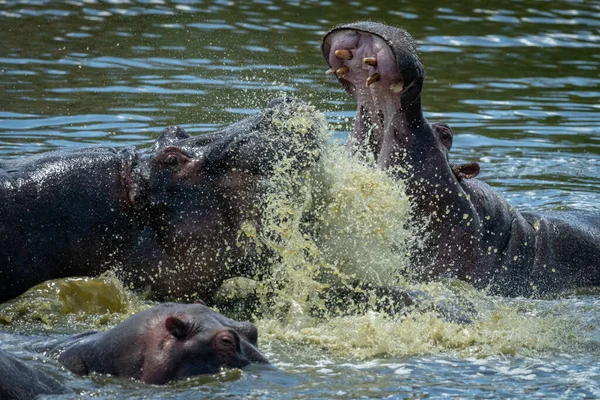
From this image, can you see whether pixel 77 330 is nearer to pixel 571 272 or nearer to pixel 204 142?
pixel 204 142

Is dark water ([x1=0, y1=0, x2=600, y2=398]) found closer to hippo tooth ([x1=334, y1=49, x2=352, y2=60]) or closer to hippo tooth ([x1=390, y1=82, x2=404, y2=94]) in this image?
hippo tooth ([x1=390, y1=82, x2=404, y2=94])

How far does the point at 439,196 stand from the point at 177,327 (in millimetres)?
2953

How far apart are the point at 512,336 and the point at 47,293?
2300 mm

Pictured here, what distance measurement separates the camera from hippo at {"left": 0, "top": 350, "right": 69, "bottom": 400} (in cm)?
498

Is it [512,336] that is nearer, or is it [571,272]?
[512,336]

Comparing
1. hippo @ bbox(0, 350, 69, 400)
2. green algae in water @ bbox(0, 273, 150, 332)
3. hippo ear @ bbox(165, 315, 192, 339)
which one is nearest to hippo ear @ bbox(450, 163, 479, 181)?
green algae in water @ bbox(0, 273, 150, 332)

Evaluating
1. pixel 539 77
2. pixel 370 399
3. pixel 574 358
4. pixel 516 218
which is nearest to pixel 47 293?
pixel 370 399

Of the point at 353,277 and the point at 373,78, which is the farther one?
the point at 373,78

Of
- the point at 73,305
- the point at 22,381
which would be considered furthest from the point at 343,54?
the point at 22,381

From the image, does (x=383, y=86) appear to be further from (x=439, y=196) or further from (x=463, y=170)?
(x=463, y=170)

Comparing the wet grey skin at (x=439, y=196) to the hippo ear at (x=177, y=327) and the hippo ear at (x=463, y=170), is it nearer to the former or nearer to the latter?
the hippo ear at (x=463, y=170)

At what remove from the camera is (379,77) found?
7.48 meters

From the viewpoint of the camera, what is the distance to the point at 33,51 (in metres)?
15.0

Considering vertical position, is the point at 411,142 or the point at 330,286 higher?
the point at 411,142
